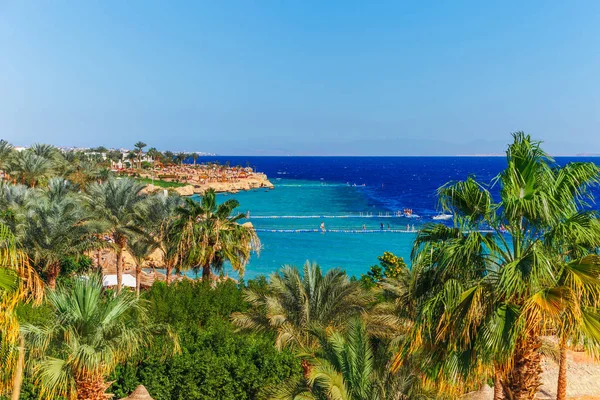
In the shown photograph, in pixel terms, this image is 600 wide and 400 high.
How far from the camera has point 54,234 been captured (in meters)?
20.9

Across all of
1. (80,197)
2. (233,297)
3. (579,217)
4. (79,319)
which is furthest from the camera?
(80,197)

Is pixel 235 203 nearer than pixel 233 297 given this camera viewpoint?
No

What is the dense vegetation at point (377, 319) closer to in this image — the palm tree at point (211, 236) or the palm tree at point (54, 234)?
the palm tree at point (211, 236)

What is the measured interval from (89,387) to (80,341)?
101 cm

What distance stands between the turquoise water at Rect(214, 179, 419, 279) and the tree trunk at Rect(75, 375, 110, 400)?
26519 millimetres

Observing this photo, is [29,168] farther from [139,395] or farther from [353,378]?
[353,378]

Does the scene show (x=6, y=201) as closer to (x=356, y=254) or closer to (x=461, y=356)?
(x=461, y=356)

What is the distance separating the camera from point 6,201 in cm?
2459

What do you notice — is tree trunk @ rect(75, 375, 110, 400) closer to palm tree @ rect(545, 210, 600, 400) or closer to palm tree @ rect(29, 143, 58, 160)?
palm tree @ rect(545, 210, 600, 400)

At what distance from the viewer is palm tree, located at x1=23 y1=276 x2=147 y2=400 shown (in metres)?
8.91

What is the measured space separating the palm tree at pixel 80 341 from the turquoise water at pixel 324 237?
2666 centimetres

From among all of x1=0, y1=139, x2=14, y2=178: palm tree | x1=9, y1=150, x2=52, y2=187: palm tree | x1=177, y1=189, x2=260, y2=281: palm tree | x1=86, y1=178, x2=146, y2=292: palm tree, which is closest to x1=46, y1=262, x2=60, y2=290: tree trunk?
x1=86, y1=178, x2=146, y2=292: palm tree

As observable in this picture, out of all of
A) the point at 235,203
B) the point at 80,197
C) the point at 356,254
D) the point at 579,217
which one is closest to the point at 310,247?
the point at 356,254

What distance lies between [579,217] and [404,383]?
13.4ft
